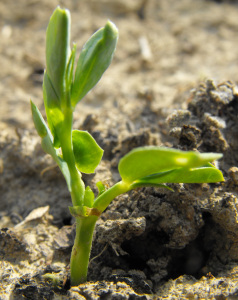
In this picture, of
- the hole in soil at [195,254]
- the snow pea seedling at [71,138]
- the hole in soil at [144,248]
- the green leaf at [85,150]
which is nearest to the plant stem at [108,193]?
the snow pea seedling at [71,138]

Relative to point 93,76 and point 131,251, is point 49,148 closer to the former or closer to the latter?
point 93,76

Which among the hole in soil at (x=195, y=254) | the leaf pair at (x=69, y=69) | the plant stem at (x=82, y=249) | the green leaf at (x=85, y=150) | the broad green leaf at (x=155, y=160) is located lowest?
the hole in soil at (x=195, y=254)

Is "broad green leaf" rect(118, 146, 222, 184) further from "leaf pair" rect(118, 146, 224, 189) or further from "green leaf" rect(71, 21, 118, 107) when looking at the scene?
"green leaf" rect(71, 21, 118, 107)

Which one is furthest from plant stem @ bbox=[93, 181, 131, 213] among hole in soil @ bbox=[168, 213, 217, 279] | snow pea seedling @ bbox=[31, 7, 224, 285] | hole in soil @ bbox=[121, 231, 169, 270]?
hole in soil @ bbox=[168, 213, 217, 279]

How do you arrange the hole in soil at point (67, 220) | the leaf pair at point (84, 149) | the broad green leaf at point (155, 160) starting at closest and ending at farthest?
the broad green leaf at point (155, 160), the leaf pair at point (84, 149), the hole in soil at point (67, 220)

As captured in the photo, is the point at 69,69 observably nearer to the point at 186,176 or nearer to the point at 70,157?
the point at 70,157

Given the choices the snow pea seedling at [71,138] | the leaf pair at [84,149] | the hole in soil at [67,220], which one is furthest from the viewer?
the hole in soil at [67,220]

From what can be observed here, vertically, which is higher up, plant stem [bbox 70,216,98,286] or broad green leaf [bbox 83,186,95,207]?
broad green leaf [bbox 83,186,95,207]

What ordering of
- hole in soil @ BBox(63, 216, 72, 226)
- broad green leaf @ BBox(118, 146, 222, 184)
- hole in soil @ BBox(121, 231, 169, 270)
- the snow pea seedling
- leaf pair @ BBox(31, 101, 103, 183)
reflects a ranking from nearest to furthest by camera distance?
broad green leaf @ BBox(118, 146, 222, 184), the snow pea seedling, leaf pair @ BBox(31, 101, 103, 183), hole in soil @ BBox(121, 231, 169, 270), hole in soil @ BBox(63, 216, 72, 226)

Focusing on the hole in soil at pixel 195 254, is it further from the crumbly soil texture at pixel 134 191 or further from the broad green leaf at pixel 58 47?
the broad green leaf at pixel 58 47
